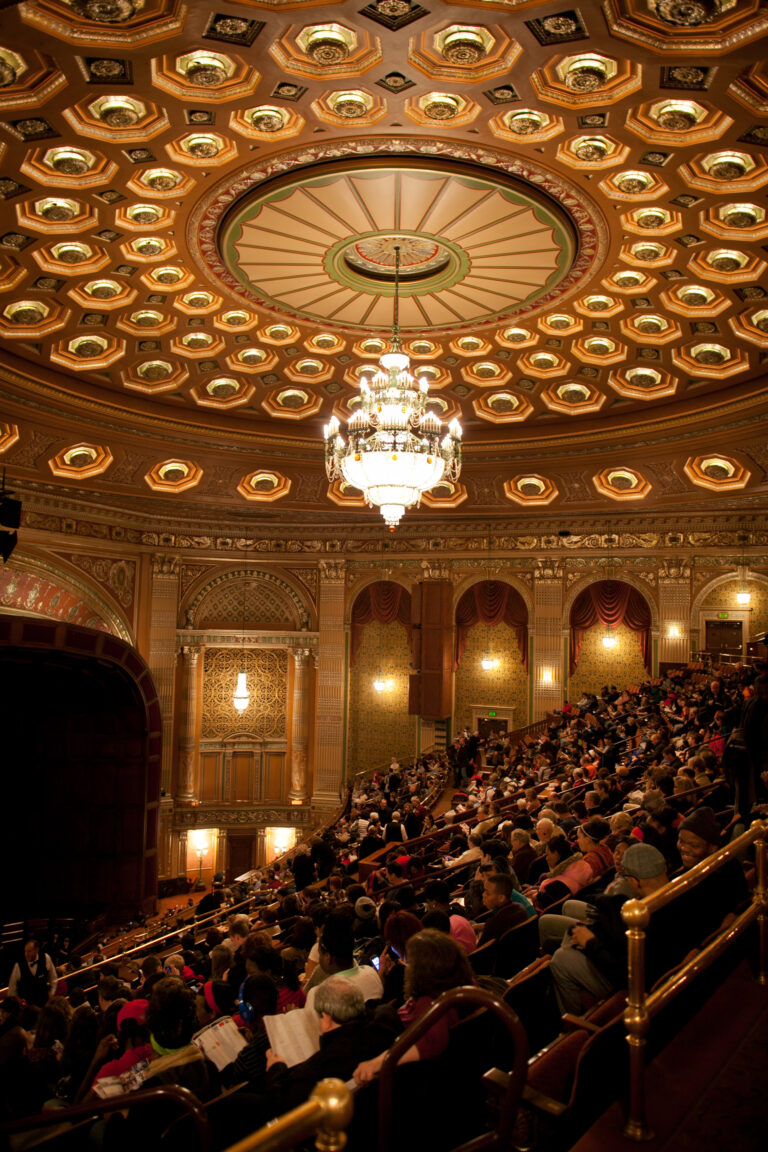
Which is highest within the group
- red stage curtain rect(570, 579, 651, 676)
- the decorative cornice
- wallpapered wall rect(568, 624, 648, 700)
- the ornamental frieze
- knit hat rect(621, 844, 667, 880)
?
red stage curtain rect(570, 579, 651, 676)

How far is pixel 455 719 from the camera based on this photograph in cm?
1969

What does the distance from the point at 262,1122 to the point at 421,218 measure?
8.24 metres

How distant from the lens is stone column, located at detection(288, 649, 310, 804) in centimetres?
1953

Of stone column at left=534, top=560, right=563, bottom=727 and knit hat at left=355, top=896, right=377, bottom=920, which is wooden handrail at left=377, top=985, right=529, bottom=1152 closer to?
knit hat at left=355, top=896, right=377, bottom=920

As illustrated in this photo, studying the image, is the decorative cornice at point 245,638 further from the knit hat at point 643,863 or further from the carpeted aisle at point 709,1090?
the carpeted aisle at point 709,1090

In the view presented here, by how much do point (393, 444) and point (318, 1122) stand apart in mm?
7789

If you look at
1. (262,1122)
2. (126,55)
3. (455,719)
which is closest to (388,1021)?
(262,1122)

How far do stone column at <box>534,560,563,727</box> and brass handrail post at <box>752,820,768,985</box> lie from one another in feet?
48.8

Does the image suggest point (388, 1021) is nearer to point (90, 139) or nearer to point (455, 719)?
point (90, 139)

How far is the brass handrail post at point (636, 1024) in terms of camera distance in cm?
265

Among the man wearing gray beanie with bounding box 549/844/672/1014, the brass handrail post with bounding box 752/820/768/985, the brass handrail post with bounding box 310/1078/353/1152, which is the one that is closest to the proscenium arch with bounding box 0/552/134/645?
the man wearing gray beanie with bounding box 549/844/672/1014

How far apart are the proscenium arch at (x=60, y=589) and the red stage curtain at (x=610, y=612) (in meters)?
9.88

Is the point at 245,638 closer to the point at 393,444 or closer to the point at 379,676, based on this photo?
the point at 379,676

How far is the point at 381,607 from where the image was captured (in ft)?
65.6
